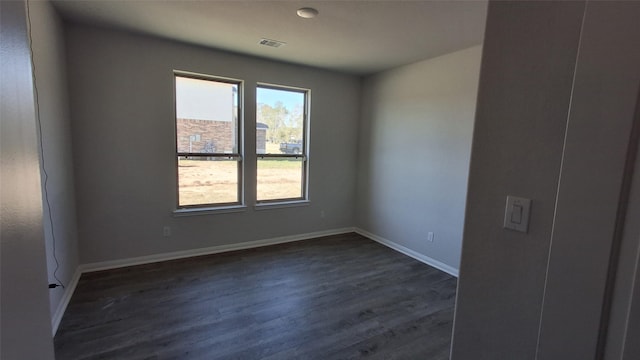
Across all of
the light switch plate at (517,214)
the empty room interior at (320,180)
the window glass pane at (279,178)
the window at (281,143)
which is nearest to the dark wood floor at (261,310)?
the empty room interior at (320,180)

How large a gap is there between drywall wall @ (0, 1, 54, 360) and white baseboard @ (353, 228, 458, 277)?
3644 mm

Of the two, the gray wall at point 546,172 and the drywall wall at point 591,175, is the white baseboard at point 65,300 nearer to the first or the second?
the gray wall at point 546,172

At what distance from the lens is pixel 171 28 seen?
3.06 m

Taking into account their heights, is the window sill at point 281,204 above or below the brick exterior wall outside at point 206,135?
below

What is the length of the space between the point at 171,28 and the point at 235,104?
1.19 m

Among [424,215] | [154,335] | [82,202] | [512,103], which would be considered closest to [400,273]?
[424,215]

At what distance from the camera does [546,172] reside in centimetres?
96

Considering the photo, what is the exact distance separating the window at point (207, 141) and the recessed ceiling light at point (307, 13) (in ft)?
5.54

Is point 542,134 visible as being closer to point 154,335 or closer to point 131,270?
point 154,335

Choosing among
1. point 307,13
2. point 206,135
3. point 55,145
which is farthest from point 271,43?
point 55,145

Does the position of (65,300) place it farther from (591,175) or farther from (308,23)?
(591,175)

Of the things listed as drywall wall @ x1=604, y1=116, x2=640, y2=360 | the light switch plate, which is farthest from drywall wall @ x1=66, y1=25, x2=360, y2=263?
drywall wall @ x1=604, y1=116, x2=640, y2=360

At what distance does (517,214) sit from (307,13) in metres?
2.34

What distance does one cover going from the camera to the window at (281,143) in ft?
14.1
